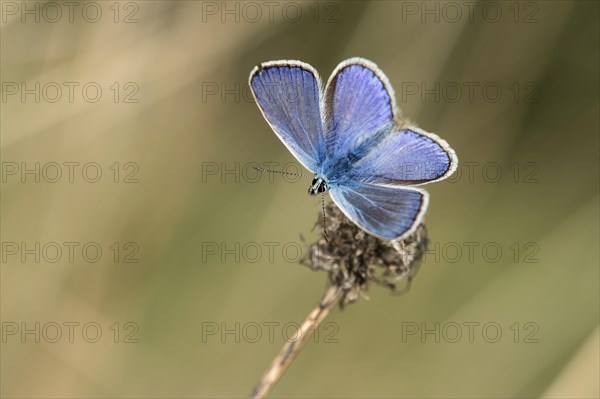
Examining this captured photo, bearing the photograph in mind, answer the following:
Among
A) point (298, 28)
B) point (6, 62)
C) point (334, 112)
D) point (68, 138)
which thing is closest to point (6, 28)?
point (6, 62)

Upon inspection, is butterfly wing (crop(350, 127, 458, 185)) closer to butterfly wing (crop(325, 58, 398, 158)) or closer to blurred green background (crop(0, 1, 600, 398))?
butterfly wing (crop(325, 58, 398, 158))

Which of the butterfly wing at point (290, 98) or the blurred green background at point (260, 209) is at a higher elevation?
the butterfly wing at point (290, 98)

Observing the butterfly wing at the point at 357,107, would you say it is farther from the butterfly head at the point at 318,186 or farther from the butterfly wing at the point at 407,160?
the butterfly head at the point at 318,186

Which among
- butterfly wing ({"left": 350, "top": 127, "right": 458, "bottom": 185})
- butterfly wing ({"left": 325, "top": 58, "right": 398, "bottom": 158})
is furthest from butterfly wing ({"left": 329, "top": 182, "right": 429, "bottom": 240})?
butterfly wing ({"left": 325, "top": 58, "right": 398, "bottom": 158})

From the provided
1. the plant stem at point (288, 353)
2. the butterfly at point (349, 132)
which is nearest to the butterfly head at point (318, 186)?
the butterfly at point (349, 132)

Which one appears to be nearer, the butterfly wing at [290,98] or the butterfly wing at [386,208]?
the butterfly wing at [386,208]

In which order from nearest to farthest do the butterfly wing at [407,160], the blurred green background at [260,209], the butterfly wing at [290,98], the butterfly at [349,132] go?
the butterfly wing at [407,160] < the butterfly at [349,132] < the butterfly wing at [290,98] < the blurred green background at [260,209]

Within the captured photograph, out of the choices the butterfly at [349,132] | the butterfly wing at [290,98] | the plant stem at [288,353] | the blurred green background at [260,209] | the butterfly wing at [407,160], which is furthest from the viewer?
the blurred green background at [260,209]

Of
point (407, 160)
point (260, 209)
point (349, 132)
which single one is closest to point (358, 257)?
point (407, 160)

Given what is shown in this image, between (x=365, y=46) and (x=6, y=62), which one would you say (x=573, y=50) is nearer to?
(x=365, y=46)
